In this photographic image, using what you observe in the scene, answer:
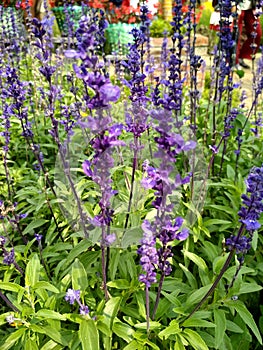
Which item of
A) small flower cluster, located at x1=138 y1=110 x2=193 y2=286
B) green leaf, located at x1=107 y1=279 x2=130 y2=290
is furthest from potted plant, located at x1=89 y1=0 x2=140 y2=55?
small flower cluster, located at x1=138 y1=110 x2=193 y2=286

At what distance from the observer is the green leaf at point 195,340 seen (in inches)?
99.6

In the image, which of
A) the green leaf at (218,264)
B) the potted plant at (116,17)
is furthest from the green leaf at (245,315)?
the potted plant at (116,17)

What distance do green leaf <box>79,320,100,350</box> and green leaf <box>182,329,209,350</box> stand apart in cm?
61

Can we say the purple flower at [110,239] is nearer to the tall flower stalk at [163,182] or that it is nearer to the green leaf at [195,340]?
the tall flower stalk at [163,182]

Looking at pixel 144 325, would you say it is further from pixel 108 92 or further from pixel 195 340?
pixel 108 92

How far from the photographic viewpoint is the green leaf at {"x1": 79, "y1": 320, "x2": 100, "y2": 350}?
2.33 m

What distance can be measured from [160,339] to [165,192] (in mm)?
1341

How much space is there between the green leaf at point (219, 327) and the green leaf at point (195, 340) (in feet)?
0.43

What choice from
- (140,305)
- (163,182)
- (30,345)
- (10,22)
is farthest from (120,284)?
(10,22)

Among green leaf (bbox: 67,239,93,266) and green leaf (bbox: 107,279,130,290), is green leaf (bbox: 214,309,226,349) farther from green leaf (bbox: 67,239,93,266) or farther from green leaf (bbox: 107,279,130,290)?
green leaf (bbox: 67,239,93,266)

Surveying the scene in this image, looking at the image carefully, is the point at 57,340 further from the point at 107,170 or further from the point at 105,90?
the point at 105,90

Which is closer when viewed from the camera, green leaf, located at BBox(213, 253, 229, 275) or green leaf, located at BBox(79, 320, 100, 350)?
green leaf, located at BBox(79, 320, 100, 350)

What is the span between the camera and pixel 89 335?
2.38 metres

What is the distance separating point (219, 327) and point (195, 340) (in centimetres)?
21
